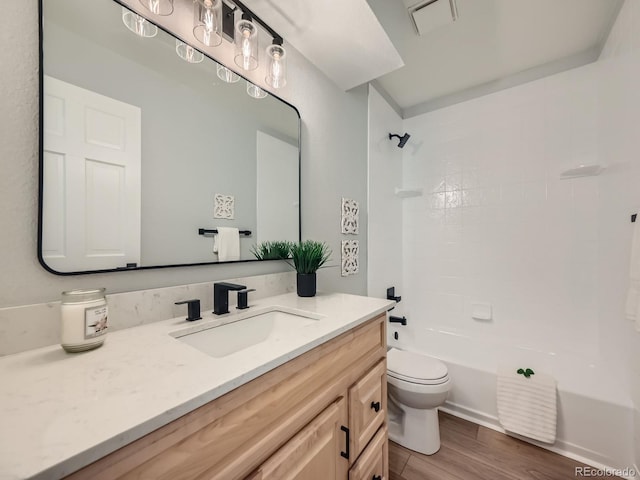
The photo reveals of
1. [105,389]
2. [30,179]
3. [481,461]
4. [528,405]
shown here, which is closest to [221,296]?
[105,389]

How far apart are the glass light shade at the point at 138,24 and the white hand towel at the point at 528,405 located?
8.36 ft

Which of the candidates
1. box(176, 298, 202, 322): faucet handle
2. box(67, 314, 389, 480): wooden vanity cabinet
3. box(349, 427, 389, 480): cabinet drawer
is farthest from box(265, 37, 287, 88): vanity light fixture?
box(349, 427, 389, 480): cabinet drawer

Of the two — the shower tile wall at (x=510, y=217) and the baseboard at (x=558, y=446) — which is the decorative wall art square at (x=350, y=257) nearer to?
the shower tile wall at (x=510, y=217)

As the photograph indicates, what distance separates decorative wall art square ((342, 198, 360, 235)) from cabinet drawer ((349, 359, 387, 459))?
0.88 metres

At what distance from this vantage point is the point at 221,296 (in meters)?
0.95

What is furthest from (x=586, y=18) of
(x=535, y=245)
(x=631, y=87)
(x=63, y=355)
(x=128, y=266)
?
(x=63, y=355)

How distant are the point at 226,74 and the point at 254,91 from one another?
147 millimetres

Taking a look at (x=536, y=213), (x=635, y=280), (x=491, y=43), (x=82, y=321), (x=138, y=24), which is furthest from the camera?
(x=536, y=213)

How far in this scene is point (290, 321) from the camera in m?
1.00

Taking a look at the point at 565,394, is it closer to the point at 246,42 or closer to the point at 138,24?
the point at 246,42

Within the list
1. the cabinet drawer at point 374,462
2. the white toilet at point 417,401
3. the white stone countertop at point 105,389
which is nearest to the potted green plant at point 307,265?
the white stone countertop at point 105,389

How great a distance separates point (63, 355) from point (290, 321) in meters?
0.63

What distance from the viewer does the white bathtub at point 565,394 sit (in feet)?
4.60

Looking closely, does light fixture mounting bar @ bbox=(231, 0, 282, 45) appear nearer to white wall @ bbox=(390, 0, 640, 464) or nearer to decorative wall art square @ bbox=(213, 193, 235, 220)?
decorative wall art square @ bbox=(213, 193, 235, 220)
